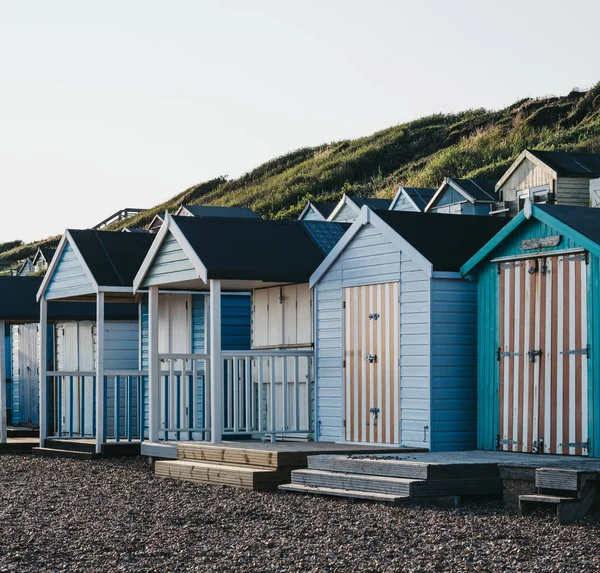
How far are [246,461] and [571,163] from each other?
101 ft

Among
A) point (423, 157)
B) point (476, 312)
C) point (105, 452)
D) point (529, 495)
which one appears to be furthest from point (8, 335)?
point (423, 157)

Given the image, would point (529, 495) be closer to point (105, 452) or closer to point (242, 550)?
point (242, 550)

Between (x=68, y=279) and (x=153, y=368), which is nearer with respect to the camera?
(x=153, y=368)

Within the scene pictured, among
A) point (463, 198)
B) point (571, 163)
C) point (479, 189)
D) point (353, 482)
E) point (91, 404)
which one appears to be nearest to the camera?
point (353, 482)

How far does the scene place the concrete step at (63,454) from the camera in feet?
56.2

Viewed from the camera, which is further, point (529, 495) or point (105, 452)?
point (105, 452)

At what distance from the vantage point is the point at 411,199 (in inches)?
1937

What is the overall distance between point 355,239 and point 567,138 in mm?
52176

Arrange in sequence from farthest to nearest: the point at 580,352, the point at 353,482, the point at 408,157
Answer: the point at 408,157, the point at 580,352, the point at 353,482

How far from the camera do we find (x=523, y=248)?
39.4 ft

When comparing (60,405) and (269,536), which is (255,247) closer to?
(269,536)

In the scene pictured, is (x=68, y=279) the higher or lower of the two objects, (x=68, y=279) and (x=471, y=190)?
the lower

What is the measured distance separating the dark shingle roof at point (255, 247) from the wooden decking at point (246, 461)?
1979 millimetres

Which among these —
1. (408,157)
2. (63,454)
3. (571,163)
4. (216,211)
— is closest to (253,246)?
(63,454)
